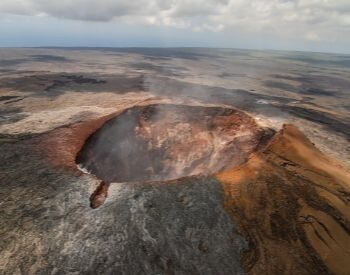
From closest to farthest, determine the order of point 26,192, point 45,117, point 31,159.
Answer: point 26,192 → point 31,159 → point 45,117

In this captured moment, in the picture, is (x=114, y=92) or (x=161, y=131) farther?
(x=114, y=92)

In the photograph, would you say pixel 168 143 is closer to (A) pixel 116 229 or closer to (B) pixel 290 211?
(B) pixel 290 211

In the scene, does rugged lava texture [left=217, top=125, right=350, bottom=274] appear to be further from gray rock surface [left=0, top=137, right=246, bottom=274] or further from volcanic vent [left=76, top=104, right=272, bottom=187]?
volcanic vent [left=76, top=104, right=272, bottom=187]

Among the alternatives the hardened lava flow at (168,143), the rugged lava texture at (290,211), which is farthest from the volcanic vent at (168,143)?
the rugged lava texture at (290,211)

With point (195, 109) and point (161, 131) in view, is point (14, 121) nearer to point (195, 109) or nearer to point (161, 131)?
point (161, 131)

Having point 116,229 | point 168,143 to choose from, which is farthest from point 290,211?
point 168,143

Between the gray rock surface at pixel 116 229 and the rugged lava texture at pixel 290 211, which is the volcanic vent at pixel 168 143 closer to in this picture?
the rugged lava texture at pixel 290 211

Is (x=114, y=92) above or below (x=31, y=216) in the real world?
below

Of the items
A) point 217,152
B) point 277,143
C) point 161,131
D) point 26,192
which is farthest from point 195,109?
point 26,192
